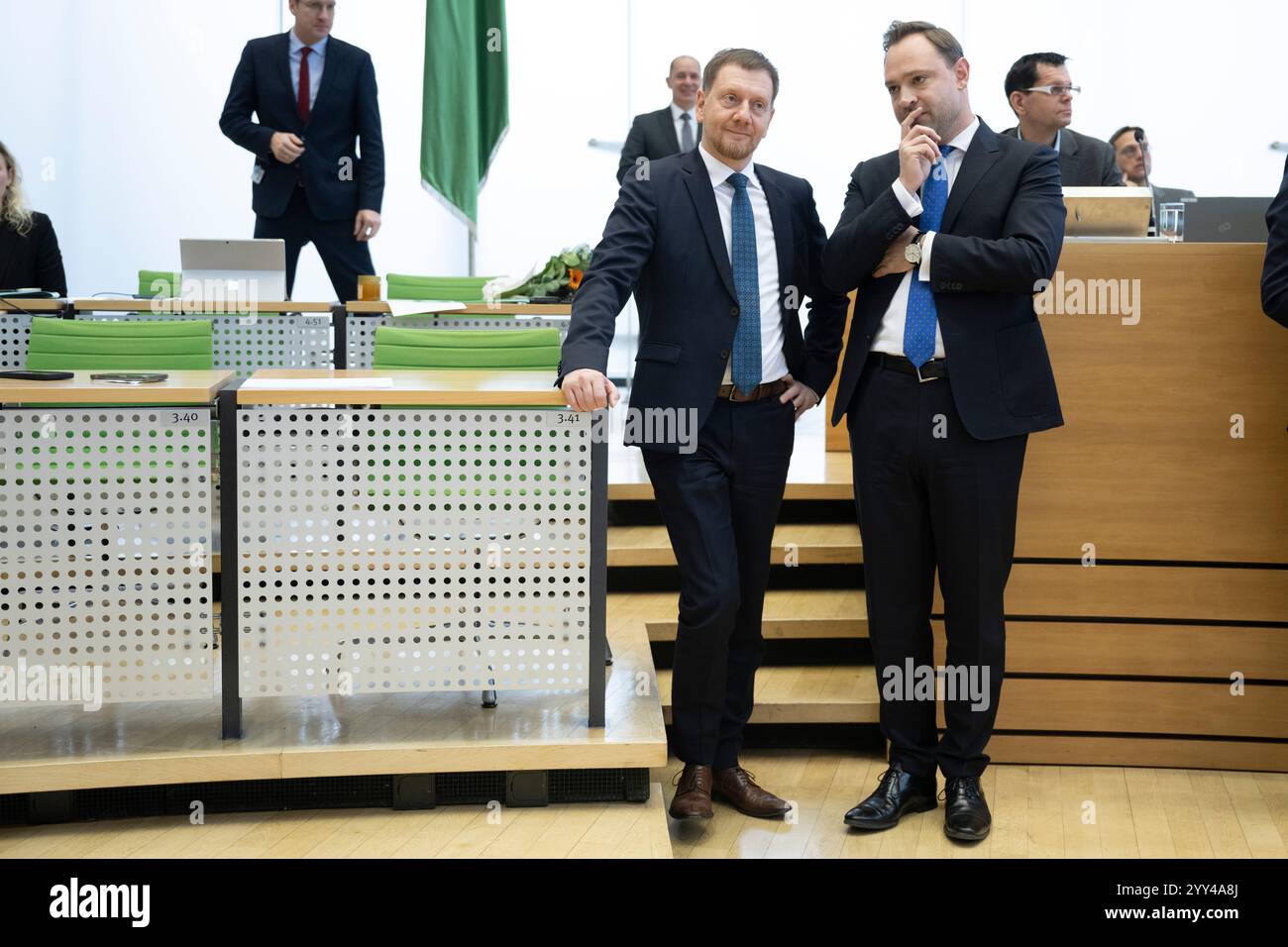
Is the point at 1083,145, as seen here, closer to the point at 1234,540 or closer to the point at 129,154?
the point at 1234,540

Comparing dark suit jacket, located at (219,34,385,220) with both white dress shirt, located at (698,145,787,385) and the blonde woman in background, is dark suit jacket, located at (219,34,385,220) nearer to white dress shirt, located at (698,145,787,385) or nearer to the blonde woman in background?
the blonde woman in background

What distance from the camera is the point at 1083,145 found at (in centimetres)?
521

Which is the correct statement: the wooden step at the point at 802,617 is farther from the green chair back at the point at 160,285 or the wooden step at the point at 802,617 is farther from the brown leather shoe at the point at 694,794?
the green chair back at the point at 160,285

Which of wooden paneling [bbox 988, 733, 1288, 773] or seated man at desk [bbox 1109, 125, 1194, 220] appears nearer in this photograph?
wooden paneling [bbox 988, 733, 1288, 773]

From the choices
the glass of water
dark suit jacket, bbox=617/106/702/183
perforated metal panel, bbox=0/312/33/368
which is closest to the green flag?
dark suit jacket, bbox=617/106/702/183

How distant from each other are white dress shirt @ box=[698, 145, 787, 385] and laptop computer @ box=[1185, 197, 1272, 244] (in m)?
1.26

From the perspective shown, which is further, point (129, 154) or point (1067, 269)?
point (129, 154)

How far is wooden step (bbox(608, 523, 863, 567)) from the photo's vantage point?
159 inches

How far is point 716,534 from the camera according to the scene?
2922 millimetres

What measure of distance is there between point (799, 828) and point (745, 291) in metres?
1.25

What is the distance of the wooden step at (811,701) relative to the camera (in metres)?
3.57

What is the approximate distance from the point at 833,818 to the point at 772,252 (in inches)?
53.0
